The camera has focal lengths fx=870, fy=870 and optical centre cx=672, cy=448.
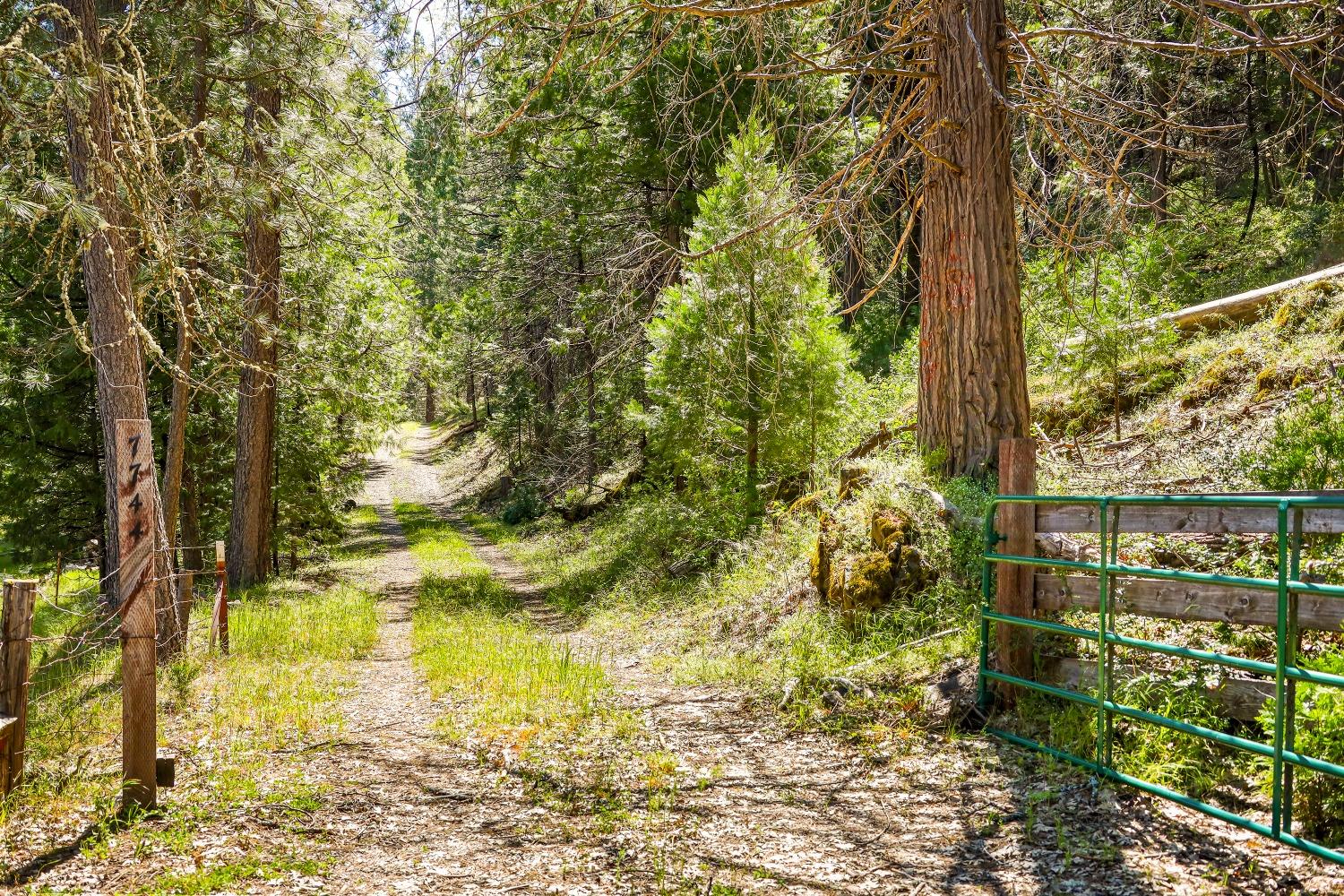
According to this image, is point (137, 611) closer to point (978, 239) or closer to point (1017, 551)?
point (1017, 551)

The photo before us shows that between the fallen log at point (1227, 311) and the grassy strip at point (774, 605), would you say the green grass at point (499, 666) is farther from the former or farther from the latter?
the fallen log at point (1227, 311)

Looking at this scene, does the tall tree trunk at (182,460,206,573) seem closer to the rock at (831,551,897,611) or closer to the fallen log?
the rock at (831,551,897,611)

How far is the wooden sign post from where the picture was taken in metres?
5.11

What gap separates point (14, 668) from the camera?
17.9 feet

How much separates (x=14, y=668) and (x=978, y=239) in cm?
814

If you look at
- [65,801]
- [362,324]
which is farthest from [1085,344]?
[362,324]

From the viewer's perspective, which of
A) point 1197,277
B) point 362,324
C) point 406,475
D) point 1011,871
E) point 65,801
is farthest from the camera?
point 406,475

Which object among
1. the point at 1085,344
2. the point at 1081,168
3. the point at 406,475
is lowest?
the point at 406,475

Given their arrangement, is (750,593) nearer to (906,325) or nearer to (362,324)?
(362,324)

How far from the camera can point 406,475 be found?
4553cm

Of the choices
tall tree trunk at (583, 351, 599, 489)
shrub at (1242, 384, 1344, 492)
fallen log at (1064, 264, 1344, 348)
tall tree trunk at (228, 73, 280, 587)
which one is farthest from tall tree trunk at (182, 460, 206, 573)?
shrub at (1242, 384, 1344, 492)

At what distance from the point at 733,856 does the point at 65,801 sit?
161 inches

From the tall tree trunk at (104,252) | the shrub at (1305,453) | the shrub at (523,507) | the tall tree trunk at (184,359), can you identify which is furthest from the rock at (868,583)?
the shrub at (523,507)

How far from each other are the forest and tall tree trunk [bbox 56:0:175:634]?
5 centimetres
